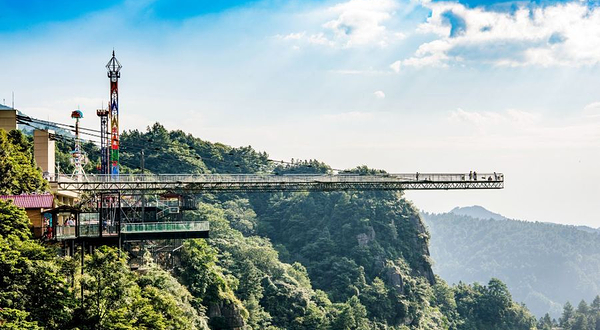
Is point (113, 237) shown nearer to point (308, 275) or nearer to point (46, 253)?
point (46, 253)

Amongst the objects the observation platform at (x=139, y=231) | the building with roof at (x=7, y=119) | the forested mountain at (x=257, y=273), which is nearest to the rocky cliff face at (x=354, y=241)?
the forested mountain at (x=257, y=273)

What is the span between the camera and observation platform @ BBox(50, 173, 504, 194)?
2356 inches

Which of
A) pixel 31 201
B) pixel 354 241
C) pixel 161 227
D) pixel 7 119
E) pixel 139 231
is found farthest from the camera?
pixel 354 241

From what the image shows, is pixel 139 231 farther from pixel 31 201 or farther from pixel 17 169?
pixel 31 201

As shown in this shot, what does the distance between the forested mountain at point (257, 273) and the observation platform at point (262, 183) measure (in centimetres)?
564

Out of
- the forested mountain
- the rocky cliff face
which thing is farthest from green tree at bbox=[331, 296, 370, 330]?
the rocky cliff face

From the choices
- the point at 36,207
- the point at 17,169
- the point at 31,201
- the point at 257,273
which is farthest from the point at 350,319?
the point at 36,207

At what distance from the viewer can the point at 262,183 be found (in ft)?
219

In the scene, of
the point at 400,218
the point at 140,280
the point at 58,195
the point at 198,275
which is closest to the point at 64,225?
the point at 140,280

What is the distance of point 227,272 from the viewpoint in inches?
3349

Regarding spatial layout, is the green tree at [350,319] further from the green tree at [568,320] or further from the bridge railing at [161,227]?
the green tree at [568,320]

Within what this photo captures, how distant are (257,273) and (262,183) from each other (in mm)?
24001

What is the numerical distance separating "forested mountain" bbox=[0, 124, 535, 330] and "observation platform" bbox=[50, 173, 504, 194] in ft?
18.5

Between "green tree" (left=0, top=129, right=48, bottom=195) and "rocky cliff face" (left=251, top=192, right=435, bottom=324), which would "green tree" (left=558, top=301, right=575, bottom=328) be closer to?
"rocky cliff face" (left=251, top=192, right=435, bottom=324)
